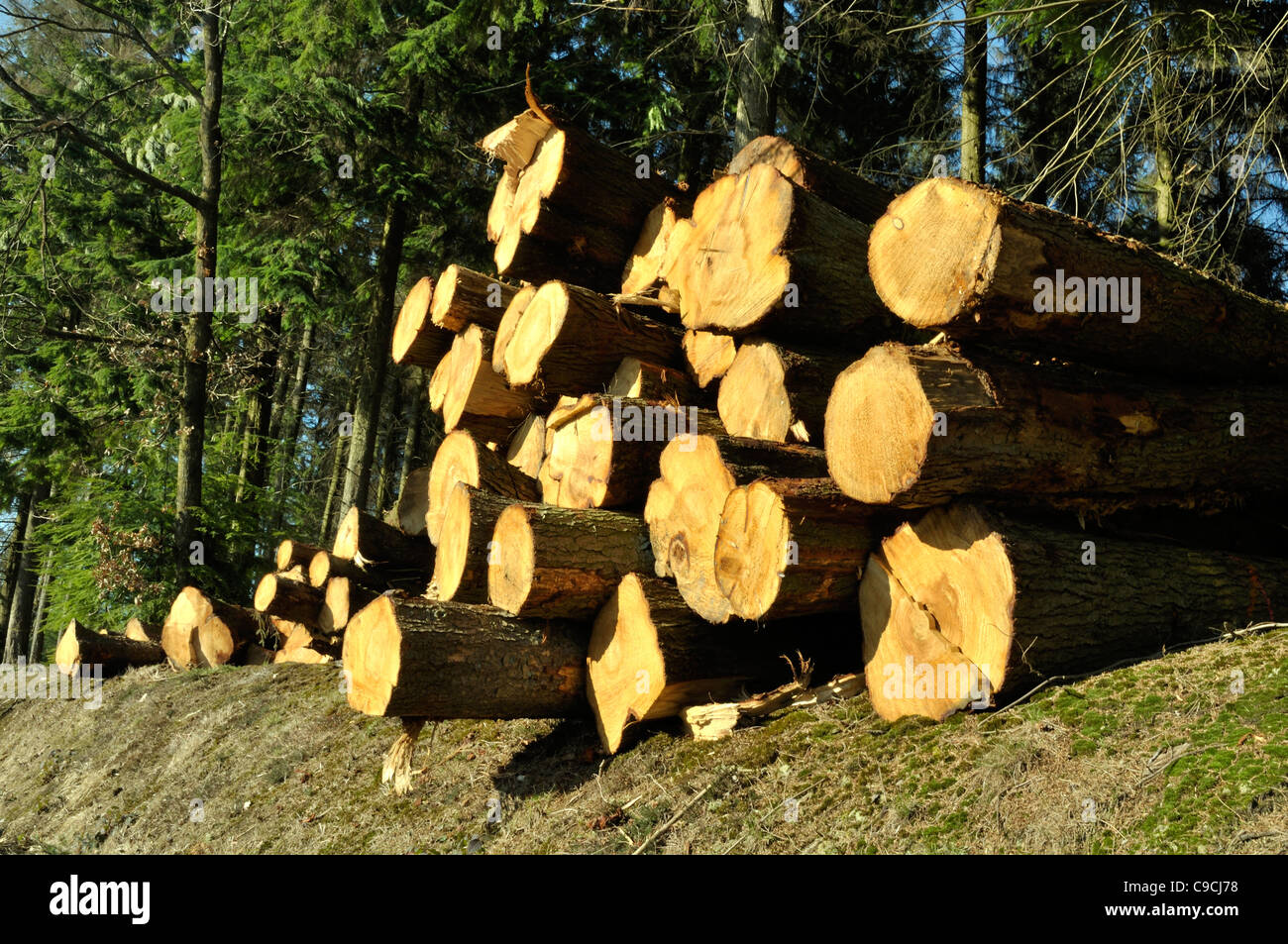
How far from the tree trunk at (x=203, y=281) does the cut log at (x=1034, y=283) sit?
9.17m

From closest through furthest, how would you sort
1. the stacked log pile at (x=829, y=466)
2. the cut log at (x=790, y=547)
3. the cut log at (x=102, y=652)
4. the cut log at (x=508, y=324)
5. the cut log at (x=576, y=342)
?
1. the stacked log pile at (x=829, y=466)
2. the cut log at (x=790, y=547)
3. the cut log at (x=576, y=342)
4. the cut log at (x=508, y=324)
5. the cut log at (x=102, y=652)

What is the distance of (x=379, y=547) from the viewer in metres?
6.95

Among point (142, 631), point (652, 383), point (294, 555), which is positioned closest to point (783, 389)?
point (652, 383)

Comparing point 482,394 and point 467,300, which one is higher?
point 467,300

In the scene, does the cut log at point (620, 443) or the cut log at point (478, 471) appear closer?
the cut log at point (620, 443)

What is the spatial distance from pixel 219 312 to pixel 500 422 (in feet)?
25.3

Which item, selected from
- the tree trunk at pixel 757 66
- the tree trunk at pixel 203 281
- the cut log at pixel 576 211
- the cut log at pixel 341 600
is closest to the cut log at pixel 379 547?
the cut log at pixel 341 600

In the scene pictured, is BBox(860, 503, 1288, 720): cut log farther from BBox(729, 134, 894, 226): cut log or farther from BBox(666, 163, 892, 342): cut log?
BBox(729, 134, 894, 226): cut log

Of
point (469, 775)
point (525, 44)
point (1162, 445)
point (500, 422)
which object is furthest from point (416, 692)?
point (525, 44)

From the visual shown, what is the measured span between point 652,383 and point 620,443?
61 cm

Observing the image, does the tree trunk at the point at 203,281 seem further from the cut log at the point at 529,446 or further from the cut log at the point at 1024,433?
the cut log at the point at 1024,433

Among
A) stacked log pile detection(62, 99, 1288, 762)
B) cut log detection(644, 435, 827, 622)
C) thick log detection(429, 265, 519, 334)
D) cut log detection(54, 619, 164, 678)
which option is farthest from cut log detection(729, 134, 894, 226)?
cut log detection(54, 619, 164, 678)

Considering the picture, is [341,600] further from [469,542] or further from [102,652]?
[102,652]

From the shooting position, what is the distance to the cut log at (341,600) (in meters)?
6.80
